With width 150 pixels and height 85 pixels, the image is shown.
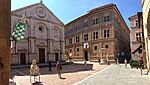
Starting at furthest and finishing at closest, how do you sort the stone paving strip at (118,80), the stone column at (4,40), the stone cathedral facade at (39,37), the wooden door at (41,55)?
1. the wooden door at (41,55)
2. the stone cathedral facade at (39,37)
3. the stone paving strip at (118,80)
4. the stone column at (4,40)

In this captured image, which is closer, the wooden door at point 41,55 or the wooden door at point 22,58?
the wooden door at point 22,58

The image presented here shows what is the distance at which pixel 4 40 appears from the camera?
4934mm

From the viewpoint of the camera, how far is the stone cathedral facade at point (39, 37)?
30841mm

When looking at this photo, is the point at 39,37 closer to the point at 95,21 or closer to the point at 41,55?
the point at 41,55

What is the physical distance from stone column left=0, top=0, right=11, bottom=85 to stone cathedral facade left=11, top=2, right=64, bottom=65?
25203mm

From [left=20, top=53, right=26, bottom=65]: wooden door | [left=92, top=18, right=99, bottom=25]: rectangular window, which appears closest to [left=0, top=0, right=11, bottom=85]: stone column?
[left=20, top=53, right=26, bottom=65]: wooden door

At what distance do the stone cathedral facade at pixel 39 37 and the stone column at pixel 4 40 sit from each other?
25203 millimetres

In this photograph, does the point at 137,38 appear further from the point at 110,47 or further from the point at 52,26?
the point at 52,26

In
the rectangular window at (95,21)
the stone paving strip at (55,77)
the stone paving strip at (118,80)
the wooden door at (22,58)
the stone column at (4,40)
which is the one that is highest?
the rectangular window at (95,21)

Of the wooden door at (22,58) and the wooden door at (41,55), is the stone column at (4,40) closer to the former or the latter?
the wooden door at (22,58)

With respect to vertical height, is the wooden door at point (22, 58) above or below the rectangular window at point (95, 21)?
below

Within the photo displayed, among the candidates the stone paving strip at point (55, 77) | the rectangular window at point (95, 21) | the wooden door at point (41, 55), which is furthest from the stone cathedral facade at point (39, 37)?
the rectangular window at point (95, 21)

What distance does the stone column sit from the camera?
4.84 meters

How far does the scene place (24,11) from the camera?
1248 inches
